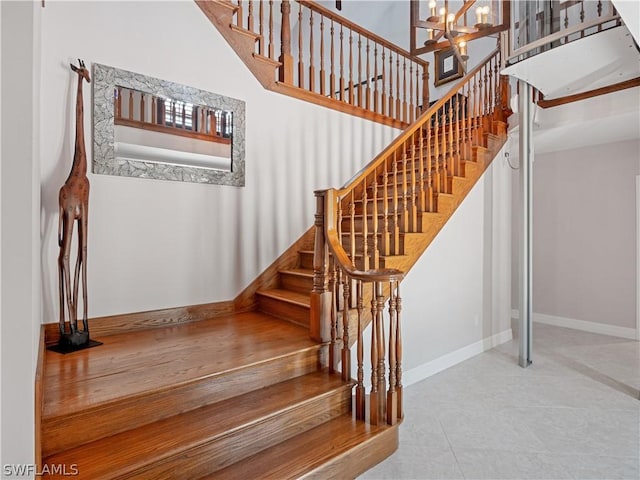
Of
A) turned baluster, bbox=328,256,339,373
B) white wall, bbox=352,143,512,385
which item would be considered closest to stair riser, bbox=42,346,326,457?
turned baluster, bbox=328,256,339,373

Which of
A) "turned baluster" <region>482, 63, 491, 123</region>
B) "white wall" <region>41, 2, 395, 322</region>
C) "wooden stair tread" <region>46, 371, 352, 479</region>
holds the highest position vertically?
"turned baluster" <region>482, 63, 491, 123</region>

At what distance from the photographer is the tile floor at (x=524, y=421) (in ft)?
6.41

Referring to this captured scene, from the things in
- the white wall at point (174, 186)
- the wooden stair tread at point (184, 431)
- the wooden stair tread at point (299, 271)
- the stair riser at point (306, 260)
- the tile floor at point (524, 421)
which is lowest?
the tile floor at point (524, 421)

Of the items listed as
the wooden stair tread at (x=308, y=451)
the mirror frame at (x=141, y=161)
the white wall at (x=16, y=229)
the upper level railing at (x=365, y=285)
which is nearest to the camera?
the white wall at (x=16, y=229)

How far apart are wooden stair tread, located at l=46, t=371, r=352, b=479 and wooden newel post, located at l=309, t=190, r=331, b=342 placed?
1.12 ft

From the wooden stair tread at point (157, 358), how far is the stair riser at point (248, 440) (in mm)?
337

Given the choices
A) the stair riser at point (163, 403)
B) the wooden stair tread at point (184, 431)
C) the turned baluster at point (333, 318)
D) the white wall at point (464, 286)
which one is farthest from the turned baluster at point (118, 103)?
the white wall at point (464, 286)

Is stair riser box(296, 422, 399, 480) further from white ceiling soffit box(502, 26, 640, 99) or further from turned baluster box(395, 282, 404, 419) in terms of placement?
white ceiling soffit box(502, 26, 640, 99)

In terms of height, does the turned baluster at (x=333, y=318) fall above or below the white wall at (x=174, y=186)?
below

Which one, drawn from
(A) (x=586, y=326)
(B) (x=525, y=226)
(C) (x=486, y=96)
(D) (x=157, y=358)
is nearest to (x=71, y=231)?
(D) (x=157, y=358)

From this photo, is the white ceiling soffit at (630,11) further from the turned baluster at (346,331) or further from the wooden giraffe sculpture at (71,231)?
the wooden giraffe sculpture at (71,231)

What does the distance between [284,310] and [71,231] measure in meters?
1.57

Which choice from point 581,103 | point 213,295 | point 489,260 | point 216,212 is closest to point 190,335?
point 213,295

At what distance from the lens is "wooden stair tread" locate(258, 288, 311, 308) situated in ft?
9.36
